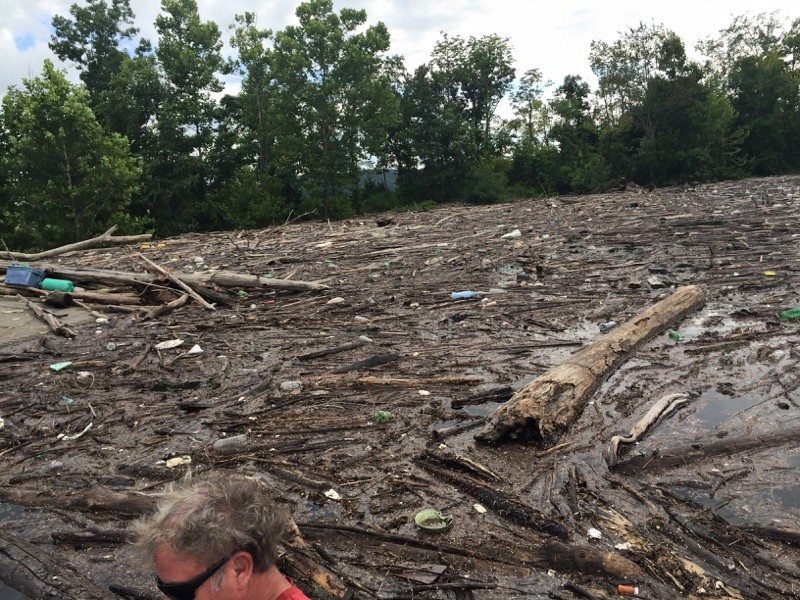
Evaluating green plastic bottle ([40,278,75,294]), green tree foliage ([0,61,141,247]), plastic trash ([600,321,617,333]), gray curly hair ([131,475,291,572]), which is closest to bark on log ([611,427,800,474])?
gray curly hair ([131,475,291,572])

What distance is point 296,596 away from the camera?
1935mm

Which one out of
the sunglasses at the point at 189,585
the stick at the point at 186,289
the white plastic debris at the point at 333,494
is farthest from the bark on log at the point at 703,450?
the stick at the point at 186,289

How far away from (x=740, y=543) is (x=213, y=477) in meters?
2.39

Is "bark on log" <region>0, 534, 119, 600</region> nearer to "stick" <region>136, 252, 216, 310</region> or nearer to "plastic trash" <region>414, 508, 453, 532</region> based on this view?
"plastic trash" <region>414, 508, 453, 532</region>

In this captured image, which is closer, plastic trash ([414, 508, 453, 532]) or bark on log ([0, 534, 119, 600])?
bark on log ([0, 534, 119, 600])

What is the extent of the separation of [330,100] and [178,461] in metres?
25.7

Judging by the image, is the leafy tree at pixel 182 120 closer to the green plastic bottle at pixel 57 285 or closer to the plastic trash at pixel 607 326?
the green plastic bottle at pixel 57 285

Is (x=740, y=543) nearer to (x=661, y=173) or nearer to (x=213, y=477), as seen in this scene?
(x=213, y=477)

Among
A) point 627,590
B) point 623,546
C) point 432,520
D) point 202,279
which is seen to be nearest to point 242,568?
point 432,520

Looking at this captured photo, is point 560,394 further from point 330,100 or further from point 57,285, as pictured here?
point 330,100

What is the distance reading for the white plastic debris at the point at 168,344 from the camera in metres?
6.51

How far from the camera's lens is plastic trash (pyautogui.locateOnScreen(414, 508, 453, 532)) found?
2998 mm

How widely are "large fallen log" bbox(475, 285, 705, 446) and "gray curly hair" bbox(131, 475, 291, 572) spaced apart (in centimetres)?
214

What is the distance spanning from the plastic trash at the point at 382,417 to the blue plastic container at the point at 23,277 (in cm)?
736
